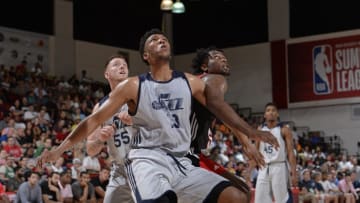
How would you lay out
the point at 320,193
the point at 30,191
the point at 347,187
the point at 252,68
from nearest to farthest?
the point at 30,191, the point at 320,193, the point at 347,187, the point at 252,68

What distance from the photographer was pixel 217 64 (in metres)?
5.86

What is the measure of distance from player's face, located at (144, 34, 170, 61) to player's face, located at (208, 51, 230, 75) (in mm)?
1071

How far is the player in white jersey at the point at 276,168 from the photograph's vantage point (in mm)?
9227

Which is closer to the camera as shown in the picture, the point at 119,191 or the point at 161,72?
the point at 161,72

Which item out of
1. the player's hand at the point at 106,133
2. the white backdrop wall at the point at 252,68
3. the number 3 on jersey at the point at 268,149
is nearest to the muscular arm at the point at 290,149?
the number 3 on jersey at the point at 268,149

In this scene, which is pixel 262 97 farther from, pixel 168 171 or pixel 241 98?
pixel 168 171

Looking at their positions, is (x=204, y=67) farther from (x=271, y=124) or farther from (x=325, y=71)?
(x=325, y=71)

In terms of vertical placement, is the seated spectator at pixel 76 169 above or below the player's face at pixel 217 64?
below

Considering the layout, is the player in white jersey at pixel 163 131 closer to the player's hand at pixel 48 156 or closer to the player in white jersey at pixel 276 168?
Result: the player's hand at pixel 48 156

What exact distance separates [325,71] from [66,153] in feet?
43.1

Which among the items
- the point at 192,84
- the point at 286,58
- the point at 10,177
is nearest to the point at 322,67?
the point at 286,58

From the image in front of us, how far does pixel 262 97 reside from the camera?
85.5 ft

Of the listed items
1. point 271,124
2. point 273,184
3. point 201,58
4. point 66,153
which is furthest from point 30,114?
point 201,58

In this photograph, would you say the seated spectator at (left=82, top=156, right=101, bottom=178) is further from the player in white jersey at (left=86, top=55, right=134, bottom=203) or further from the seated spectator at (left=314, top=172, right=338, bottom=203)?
the player in white jersey at (left=86, top=55, right=134, bottom=203)
